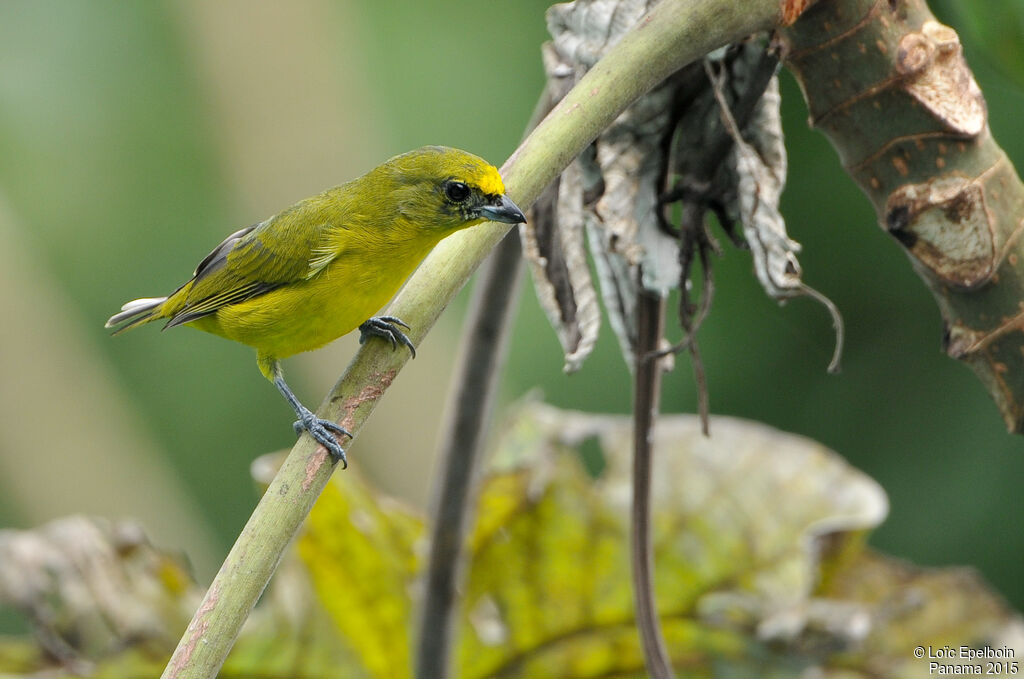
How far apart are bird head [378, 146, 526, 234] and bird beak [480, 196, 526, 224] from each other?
121mm

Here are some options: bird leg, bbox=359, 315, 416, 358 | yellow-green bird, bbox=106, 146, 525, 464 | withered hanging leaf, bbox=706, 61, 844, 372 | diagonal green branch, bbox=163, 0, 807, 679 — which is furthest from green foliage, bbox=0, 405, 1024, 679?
diagonal green branch, bbox=163, 0, 807, 679

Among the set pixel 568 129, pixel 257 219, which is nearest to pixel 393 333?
pixel 568 129

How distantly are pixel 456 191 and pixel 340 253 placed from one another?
27 cm

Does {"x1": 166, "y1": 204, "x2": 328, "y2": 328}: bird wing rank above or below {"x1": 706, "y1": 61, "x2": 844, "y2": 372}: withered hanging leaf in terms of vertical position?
above

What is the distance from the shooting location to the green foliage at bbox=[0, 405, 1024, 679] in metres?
2.07

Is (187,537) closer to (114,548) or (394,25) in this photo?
(114,548)

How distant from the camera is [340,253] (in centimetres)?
198

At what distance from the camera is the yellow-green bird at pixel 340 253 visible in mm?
1887

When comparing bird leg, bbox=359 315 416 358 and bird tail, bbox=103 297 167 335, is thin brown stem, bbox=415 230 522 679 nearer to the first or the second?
bird leg, bbox=359 315 416 358

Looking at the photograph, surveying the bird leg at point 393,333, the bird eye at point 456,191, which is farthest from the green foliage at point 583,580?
the bird leg at point 393,333

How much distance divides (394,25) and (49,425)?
2.25 metres

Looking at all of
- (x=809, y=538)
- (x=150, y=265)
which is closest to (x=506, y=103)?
(x=150, y=265)

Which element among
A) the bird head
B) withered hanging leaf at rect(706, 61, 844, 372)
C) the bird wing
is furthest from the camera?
the bird wing

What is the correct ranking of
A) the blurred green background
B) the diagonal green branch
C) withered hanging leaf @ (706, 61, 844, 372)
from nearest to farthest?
the diagonal green branch → withered hanging leaf @ (706, 61, 844, 372) → the blurred green background
